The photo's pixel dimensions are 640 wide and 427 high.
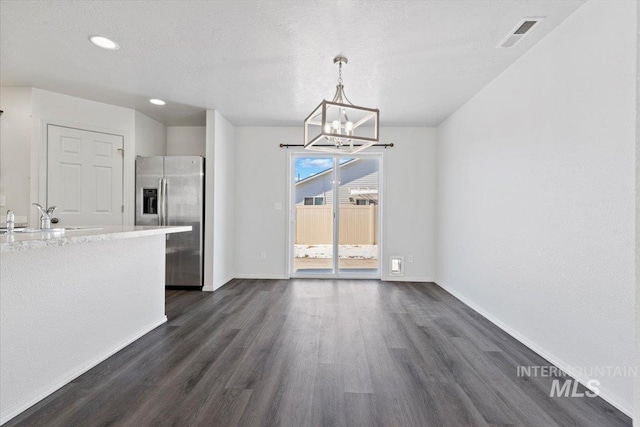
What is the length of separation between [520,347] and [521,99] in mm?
2134

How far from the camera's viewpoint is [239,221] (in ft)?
16.6

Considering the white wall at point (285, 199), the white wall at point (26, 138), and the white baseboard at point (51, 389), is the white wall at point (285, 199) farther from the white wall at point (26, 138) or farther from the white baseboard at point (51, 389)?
the white baseboard at point (51, 389)

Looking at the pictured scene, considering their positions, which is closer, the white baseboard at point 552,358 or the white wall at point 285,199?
the white baseboard at point 552,358

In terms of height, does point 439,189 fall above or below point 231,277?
above

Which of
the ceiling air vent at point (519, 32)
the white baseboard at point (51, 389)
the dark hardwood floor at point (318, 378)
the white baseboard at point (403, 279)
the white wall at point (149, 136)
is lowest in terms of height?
the dark hardwood floor at point (318, 378)

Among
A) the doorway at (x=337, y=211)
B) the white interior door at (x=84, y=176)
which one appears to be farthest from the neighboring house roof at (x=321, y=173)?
the white interior door at (x=84, y=176)

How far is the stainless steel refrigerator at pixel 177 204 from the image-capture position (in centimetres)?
432

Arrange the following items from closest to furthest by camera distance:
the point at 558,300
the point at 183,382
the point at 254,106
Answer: the point at 183,382, the point at 558,300, the point at 254,106

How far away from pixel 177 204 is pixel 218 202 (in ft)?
1.90

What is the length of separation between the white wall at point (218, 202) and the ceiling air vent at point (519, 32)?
3.51 m

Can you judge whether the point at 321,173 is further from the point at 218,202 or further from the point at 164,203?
the point at 164,203

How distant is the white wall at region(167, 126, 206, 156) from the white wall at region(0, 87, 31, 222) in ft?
6.09

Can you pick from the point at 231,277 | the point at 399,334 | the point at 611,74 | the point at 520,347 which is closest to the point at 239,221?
the point at 231,277

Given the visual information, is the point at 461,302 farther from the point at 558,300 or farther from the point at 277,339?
the point at 277,339
